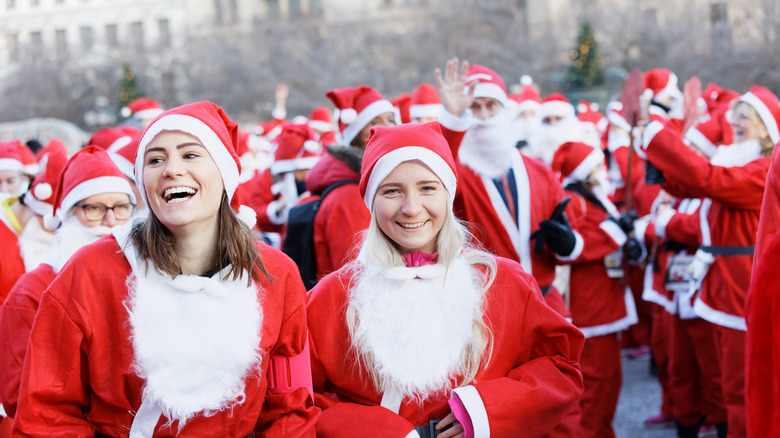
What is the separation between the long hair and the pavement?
147 inches

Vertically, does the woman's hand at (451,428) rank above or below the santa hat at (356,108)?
below

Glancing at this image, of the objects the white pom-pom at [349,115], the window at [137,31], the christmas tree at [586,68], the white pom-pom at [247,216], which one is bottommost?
the white pom-pom at [247,216]

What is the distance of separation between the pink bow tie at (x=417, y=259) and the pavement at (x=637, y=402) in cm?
386

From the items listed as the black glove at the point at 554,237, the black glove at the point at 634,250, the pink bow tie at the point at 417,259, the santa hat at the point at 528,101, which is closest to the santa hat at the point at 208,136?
the pink bow tie at the point at 417,259

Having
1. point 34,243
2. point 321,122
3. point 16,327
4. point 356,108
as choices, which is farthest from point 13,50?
point 16,327

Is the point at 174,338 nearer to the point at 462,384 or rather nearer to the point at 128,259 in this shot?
the point at 128,259

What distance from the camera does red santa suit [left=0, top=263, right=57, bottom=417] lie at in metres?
3.09

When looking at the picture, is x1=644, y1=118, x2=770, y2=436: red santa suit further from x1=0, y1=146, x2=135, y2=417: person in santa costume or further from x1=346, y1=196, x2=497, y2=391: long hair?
x1=0, y1=146, x2=135, y2=417: person in santa costume

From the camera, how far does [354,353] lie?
2.95 m

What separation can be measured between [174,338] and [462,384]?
1.00m

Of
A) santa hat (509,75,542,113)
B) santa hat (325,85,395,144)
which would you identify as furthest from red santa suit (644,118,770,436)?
santa hat (509,75,542,113)

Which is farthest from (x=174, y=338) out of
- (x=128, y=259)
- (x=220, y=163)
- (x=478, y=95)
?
(x=478, y=95)

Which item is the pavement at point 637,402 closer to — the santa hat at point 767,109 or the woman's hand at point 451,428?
the santa hat at point 767,109

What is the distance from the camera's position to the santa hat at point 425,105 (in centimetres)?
681
